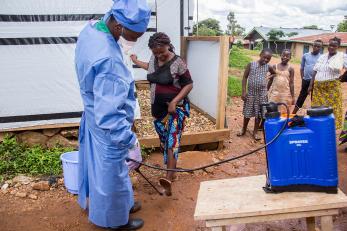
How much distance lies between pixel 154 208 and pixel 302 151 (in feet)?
6.17

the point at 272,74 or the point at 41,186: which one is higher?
the point at 272,74

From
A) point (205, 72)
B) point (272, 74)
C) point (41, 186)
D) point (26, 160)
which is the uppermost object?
point (205, 72)

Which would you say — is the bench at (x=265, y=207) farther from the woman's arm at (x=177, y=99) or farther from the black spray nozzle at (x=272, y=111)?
the woman's arm at (x=177, y=99)

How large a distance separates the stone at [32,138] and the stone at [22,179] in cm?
74

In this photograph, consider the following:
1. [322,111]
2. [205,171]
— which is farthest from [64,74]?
[322,111]

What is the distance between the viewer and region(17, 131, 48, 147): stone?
490cm

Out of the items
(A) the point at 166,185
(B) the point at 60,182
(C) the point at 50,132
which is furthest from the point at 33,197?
(A) the point at 166,185

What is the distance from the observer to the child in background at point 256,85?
5.90m

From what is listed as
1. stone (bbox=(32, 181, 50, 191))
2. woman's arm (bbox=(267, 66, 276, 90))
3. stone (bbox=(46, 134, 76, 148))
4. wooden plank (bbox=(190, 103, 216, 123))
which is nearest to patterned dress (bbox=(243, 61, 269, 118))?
woman's arm (bbox=(267, 66, 276, 90))

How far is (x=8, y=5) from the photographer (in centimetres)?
451

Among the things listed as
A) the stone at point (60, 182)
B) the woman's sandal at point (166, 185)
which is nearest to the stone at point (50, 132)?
the stone at point (60, 182)

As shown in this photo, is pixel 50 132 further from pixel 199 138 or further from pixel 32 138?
pixel 199 138

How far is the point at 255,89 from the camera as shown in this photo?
6.02 m

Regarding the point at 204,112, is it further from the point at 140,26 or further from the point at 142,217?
the point at 140,26
